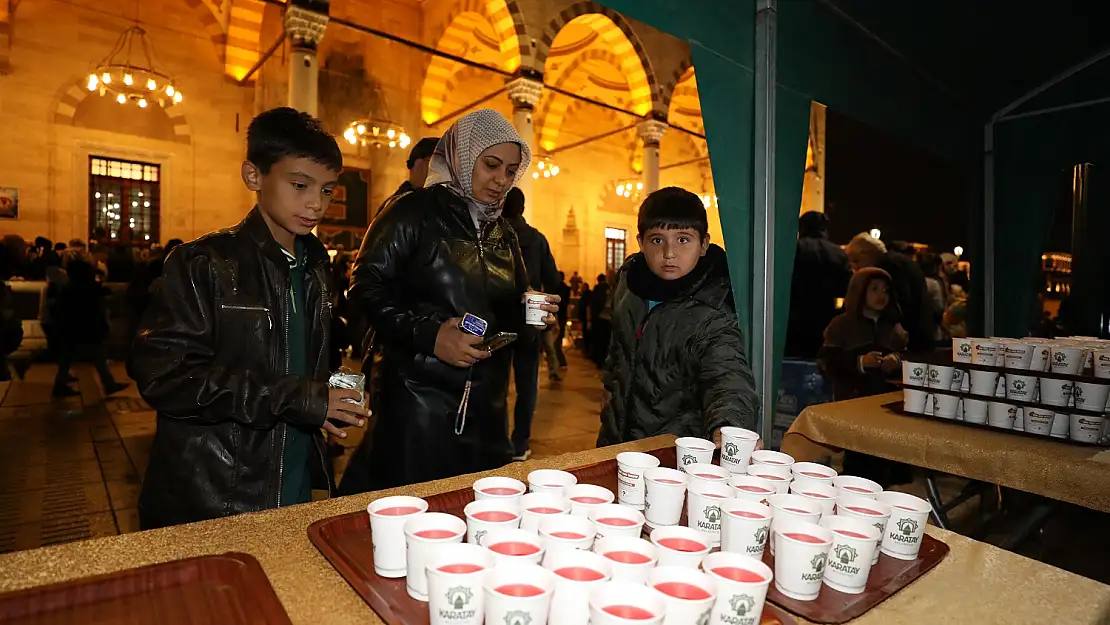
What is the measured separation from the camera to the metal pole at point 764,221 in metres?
2.98

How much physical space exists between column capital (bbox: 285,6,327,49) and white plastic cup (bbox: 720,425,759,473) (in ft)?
33.3

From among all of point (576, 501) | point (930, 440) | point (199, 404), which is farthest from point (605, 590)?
point (930, 440)

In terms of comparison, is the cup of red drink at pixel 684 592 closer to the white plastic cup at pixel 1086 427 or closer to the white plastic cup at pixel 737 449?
the white plastic cup at pixel 737 449

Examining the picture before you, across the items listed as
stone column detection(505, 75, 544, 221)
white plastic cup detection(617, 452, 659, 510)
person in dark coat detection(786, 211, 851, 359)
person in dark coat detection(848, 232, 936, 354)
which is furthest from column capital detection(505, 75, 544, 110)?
white plastic cup detection(617, 452, 659, 510)

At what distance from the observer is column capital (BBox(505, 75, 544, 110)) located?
1152 cm

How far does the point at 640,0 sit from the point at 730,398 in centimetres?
165

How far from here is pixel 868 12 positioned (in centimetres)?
336

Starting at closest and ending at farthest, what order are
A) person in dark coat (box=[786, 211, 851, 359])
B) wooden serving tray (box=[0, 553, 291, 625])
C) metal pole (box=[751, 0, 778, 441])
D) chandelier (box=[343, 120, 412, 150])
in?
wooden serving tray (box=[0, 553, 291, 625]), metal pole (box=[751, 0, 778, 441]), person in dark coat (box=[786, 211, 851, 359]), chandelier (box=[343, 120, 412, 150])

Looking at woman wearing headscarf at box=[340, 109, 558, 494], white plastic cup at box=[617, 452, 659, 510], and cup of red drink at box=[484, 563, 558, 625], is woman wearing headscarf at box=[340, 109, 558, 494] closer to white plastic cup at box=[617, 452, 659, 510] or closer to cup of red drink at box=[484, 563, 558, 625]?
white plastic cup at box=[617, 452, 659, 510]

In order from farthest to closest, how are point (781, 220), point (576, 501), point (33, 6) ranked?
point (33, 6)
point (781, 220)
point (576, 501)

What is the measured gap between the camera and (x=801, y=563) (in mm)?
1052

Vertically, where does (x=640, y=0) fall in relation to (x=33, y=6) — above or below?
below

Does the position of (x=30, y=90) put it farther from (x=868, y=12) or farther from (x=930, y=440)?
(x=930, y=440)

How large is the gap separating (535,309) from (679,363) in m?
0.55
